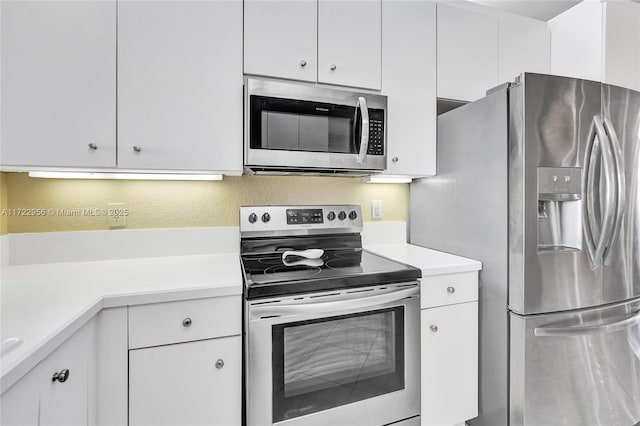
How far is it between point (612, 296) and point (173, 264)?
217 centimetres

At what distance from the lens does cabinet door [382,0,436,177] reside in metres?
1.78

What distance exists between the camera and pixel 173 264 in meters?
1.57

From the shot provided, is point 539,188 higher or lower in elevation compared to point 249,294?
higher

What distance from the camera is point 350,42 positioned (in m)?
1.69

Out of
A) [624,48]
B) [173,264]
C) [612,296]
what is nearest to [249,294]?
[173,264]

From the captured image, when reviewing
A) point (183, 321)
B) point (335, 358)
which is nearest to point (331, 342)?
point (335, 358)

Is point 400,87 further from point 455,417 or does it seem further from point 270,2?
point 455,417

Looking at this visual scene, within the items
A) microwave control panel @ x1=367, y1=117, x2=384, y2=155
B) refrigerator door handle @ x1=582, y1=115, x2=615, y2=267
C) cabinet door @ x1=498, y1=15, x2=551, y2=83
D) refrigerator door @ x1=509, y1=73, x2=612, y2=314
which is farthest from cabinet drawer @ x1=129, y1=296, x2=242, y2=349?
cabinet door @ x1=498, y1=15, x2=551, y2=83

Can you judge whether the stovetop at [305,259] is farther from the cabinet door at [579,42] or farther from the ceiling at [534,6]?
the ceiling at [534,6]

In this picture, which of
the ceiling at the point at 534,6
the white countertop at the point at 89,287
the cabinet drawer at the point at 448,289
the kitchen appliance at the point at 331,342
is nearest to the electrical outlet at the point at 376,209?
the white countertop at the point at 89,287

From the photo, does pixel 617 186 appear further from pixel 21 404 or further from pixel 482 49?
pixel 21 404

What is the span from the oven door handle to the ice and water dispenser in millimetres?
704

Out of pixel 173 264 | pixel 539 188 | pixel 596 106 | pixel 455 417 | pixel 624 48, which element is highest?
pixel 624 48

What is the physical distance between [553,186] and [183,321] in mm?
1681
